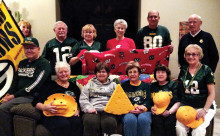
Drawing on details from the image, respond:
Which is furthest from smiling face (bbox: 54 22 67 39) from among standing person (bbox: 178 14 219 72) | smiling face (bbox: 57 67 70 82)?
standing person (bbox: 178 14 219 72)

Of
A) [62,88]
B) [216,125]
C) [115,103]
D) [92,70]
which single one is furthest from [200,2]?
[62,88]

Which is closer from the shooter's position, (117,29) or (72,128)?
(72,128)

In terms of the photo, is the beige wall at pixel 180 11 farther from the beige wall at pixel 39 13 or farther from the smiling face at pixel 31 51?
the smiling face at pixel 31 51

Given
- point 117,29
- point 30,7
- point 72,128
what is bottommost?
point 72,128

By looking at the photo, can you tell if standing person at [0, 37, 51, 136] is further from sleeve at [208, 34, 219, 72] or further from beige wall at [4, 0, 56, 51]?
sleeve at [208, 34, 219, 72]

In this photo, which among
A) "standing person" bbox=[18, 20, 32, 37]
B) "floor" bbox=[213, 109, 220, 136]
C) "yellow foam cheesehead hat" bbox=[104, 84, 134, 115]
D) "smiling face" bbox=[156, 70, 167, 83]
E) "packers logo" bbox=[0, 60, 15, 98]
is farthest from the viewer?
"standing person" bbox=[18, 20, 32, 37]

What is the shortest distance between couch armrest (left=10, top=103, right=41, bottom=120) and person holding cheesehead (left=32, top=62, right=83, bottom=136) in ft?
0.22

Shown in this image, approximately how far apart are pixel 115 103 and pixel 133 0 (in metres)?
2.32

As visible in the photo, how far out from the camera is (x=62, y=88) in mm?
2559

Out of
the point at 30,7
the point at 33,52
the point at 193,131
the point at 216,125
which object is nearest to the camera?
the point at 193,131

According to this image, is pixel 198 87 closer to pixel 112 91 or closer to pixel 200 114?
pixel 200 114

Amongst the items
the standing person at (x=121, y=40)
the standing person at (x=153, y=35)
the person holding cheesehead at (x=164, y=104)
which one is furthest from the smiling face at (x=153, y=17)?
the person holding cheesehead at (x=164, y=104)

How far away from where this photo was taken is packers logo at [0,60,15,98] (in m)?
2.80

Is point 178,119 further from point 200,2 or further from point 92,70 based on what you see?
point 200,2
